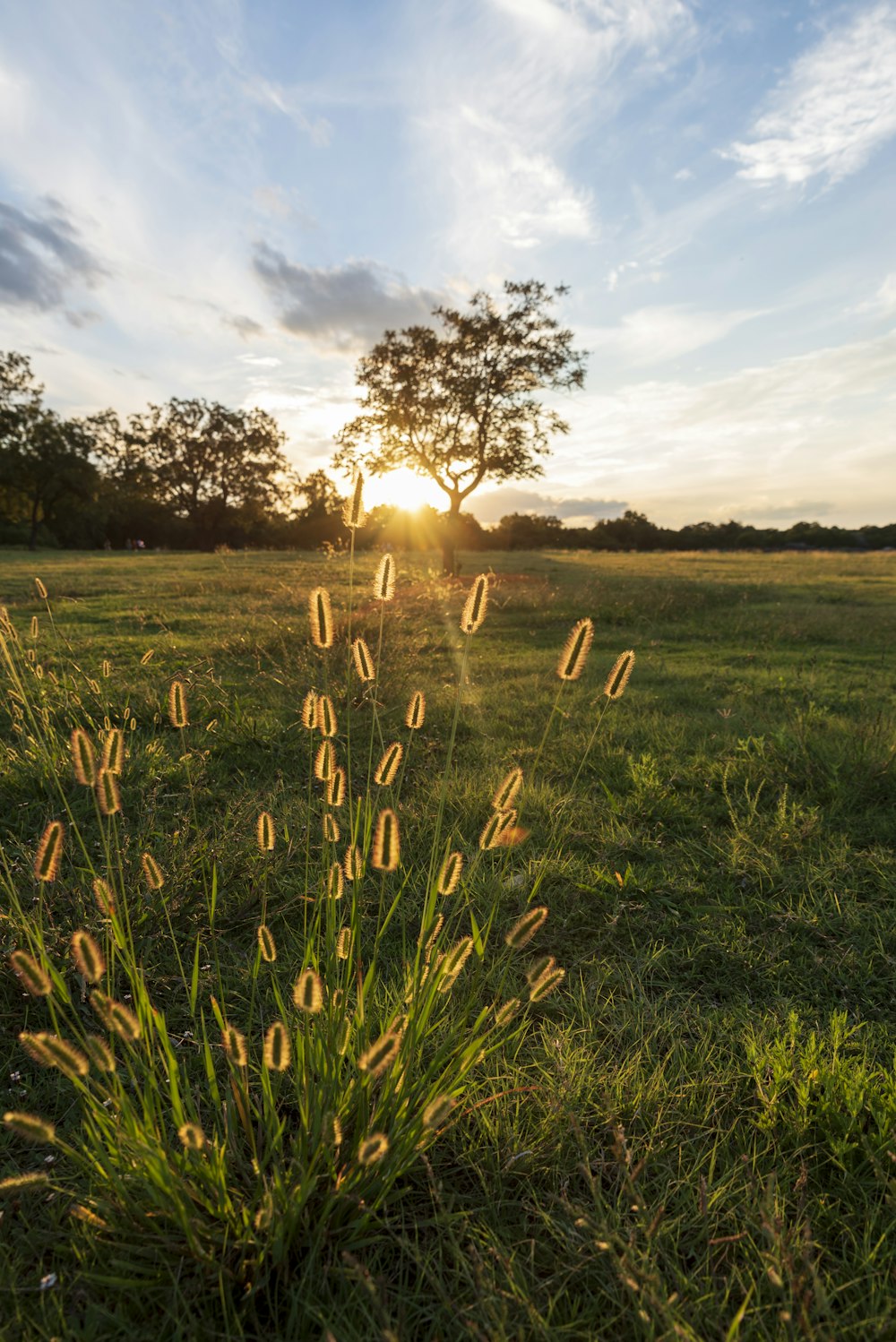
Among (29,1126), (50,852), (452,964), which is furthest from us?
(452,964)

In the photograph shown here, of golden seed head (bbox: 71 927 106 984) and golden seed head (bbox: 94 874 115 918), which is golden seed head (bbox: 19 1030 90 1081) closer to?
golden seed head (bbox: 71 927 106 984)

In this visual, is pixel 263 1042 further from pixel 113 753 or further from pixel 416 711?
pixel 416 711

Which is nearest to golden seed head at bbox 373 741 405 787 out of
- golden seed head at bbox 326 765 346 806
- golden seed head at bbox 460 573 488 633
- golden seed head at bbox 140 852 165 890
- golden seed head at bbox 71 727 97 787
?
golden seed head at bbox 326 765 346 806

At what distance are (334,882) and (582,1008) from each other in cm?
135

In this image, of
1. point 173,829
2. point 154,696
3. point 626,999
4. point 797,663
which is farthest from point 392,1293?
point 797,663

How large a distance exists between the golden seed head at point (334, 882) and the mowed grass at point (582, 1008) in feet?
1.62

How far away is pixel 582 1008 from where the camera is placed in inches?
109

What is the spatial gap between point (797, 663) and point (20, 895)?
9507mm

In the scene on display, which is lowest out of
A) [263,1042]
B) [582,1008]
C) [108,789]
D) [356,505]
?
[582,1008]

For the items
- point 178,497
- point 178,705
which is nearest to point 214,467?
point 178,497

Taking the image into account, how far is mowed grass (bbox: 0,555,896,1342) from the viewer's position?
1685 mm

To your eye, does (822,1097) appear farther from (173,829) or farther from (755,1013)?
(173,829)

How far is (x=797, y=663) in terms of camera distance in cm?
945

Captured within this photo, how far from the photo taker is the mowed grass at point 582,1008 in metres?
1.68
